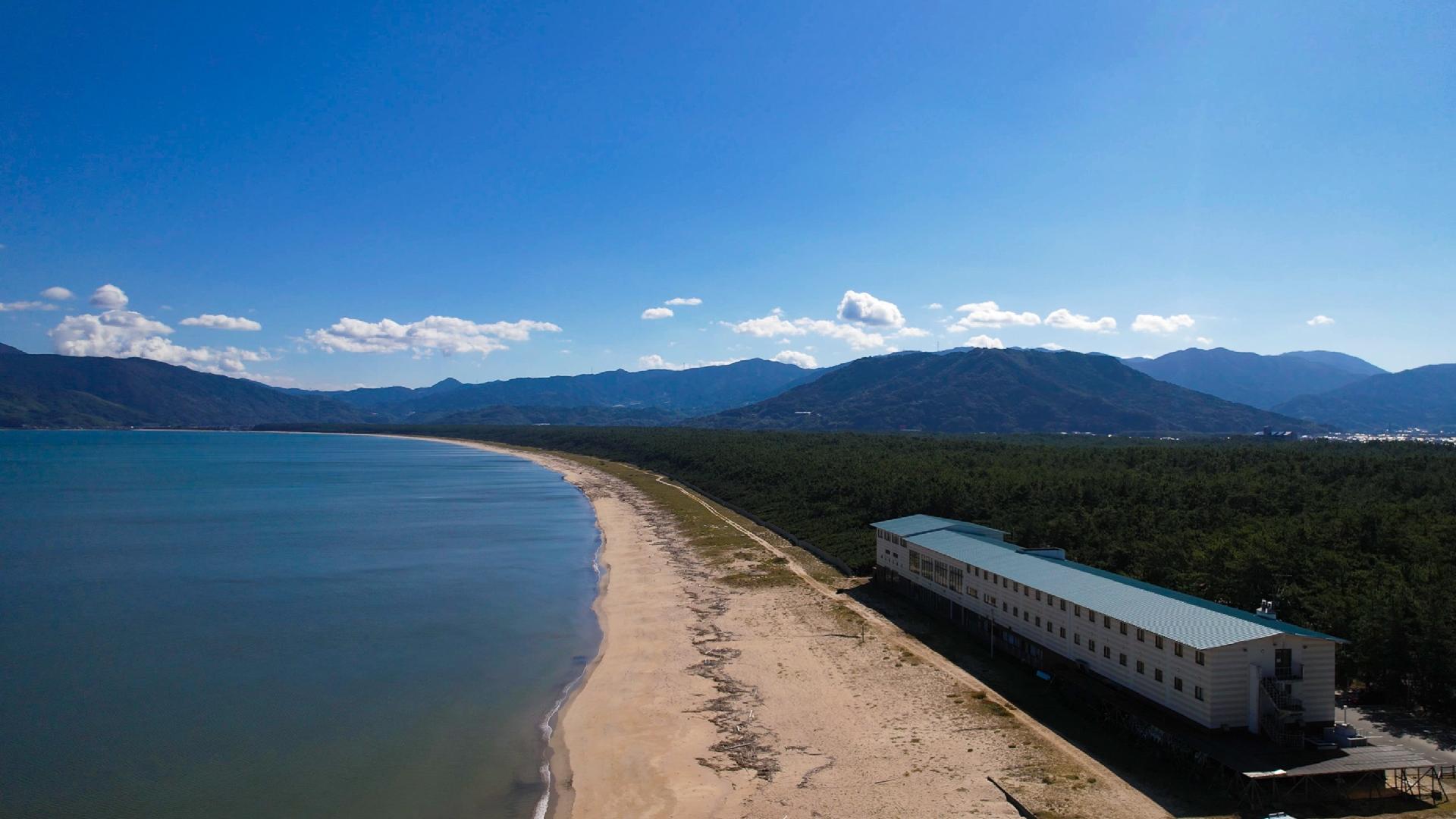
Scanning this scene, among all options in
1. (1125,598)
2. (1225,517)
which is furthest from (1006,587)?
(1225,517)

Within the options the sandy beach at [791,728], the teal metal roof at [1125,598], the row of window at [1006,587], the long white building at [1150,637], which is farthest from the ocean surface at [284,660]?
the teal metal roof at [1125,598]

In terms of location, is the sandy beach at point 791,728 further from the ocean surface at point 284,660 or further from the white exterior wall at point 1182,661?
the white exterior wall at point 1182,661

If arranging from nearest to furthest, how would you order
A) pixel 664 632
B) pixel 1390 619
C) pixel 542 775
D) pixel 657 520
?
pixel 542 775 < pixel 1390 619 < pixel 664 632 < pixel 657 520

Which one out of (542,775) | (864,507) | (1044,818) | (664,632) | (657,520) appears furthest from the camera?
(657,520)

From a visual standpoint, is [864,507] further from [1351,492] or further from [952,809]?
[952,809]

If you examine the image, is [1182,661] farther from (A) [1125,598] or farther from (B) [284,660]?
(B) [284,660]

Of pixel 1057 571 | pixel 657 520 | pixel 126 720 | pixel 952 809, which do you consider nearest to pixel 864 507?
pixel 657 520
